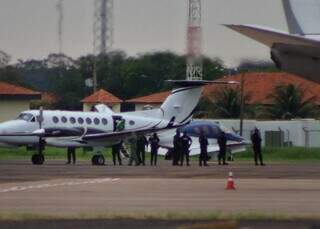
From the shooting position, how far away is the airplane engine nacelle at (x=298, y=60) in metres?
28.1

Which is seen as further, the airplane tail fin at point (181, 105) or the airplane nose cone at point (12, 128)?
the airplane tail fin at point (181, 105)

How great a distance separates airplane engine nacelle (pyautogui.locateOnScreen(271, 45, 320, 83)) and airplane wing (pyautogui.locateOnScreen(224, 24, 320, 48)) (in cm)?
45

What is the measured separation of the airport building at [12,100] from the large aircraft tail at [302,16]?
62286mm

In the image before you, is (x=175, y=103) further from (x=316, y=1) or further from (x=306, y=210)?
(x=306, y=210)

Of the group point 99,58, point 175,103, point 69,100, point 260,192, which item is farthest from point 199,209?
point 69,100

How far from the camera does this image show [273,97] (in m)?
100

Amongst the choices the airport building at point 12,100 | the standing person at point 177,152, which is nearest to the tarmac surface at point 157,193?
the standing person at point 177,152

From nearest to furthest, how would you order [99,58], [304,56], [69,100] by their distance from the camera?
[304,56]
[99,58]
[69,100]

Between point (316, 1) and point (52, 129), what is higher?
point (316, 1)

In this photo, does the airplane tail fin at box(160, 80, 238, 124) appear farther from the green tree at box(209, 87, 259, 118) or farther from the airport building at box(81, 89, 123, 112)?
the green tree at box(209, 87, 259, 118)

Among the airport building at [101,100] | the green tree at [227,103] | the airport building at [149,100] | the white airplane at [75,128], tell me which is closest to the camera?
the white airplane at [75,128]

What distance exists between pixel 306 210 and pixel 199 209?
2.14m

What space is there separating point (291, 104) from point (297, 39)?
7172 centimetres

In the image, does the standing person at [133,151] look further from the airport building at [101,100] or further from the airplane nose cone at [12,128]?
the airport building at [101,100]
